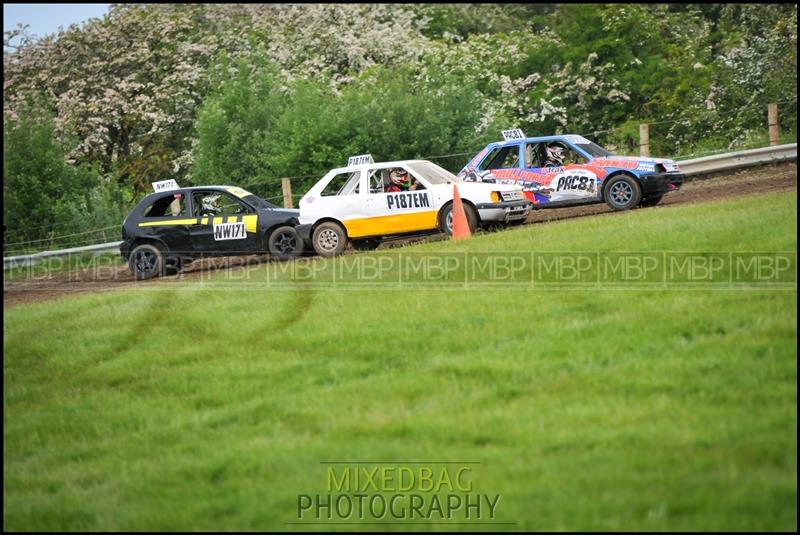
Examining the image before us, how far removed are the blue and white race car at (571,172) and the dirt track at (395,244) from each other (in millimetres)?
418

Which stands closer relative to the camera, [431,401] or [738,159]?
[431,401]

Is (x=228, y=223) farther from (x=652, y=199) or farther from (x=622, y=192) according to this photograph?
(x=652, y=199)

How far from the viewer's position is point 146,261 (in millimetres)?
18328

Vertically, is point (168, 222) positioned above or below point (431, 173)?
below

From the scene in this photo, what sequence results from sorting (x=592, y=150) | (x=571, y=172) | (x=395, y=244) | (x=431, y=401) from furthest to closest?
(x=592, y=150), (x=395, y=244), (x=571, y=172), (x=431, y=401)

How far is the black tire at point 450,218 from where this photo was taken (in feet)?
59.2

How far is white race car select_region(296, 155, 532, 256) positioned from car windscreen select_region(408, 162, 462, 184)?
0.05 meters

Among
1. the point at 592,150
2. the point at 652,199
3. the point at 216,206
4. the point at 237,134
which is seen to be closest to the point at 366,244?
the point at 216,206

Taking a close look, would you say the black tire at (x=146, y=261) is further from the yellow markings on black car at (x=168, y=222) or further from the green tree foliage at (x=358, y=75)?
the green tree foliage at (x=358, y=75)

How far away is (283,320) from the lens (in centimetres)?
1248

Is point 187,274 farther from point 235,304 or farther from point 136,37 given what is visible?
point 136,37

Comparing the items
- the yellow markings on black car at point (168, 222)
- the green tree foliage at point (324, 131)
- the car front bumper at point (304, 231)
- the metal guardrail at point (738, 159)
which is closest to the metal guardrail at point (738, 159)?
the metal guardrail at point (738, 159)

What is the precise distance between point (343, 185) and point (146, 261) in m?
3.54

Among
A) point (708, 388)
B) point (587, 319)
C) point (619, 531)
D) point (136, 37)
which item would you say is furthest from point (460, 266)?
point (136, 37)
